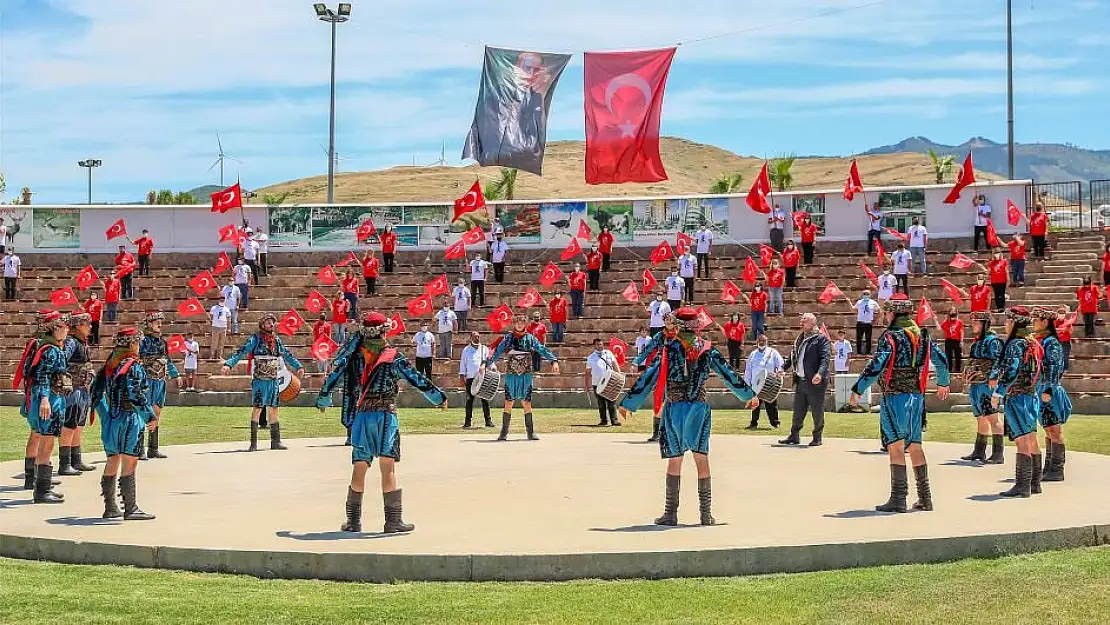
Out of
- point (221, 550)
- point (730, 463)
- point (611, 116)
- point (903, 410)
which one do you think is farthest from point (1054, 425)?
point (611, 116)

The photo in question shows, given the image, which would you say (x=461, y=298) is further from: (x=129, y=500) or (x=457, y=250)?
(x=129, y=500)

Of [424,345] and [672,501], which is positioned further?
[424,345]

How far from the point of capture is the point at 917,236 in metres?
A: 36.5

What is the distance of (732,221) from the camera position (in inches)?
1608

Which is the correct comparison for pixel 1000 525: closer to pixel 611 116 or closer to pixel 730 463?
pixel 730 463

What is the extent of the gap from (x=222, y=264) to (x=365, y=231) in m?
4.44

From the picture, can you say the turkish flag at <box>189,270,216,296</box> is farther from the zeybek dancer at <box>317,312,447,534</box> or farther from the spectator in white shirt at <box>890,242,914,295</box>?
the zeybek dancer at <box>317,312,447,534</box>

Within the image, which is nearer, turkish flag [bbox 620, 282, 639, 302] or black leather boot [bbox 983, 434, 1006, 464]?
black leather boot [bbox 983, 434, 1006, 464]

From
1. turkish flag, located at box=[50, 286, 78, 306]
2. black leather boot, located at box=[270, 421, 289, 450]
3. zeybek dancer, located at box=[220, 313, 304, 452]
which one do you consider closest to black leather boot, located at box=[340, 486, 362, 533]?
zeybek dancer, located at box=[220, 313, 304, 452]

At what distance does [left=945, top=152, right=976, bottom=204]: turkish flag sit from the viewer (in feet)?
119

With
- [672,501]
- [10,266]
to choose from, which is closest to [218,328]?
[10,266]

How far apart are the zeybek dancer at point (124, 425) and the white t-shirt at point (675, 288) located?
22.6 m

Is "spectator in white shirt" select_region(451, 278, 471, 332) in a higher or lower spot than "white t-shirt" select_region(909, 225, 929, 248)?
lower

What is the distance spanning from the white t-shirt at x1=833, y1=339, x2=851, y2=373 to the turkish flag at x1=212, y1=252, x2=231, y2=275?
19739 millimetres
